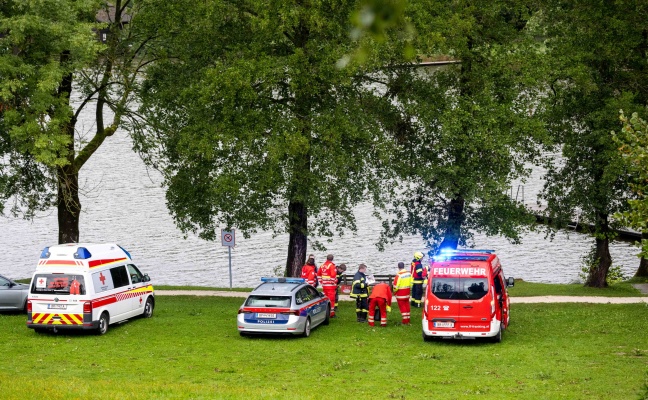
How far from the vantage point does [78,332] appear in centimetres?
2234

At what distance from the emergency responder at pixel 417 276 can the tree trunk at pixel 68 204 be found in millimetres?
12022

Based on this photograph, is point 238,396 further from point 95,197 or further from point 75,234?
point 95,197

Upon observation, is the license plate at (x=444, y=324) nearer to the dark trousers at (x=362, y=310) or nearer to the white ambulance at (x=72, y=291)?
the dark trousers at (x=362, y=310)

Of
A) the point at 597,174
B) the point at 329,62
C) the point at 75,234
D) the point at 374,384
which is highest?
the point at 329,62

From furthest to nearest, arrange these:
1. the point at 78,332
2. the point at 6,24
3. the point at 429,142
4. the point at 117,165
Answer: the point at 117,165
the point at 429,142
the point at 6,24
the point at 78,332

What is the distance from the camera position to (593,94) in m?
31.0

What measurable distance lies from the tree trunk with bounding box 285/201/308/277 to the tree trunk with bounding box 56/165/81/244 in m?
7.55

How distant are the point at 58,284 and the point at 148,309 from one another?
413cm

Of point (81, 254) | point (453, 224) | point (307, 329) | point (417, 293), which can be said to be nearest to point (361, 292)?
point (307, 329)

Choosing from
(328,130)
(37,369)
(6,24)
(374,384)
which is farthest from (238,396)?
(6,24)

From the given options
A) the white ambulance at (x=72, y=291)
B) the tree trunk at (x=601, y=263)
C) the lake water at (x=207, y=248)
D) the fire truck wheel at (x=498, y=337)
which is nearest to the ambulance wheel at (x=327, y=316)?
the fire truck wheel at (x=498, y=337)

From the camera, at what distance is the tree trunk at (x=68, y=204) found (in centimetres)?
2942

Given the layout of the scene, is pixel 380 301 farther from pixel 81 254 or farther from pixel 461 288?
pixel 81 254

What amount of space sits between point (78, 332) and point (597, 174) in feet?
63.4
